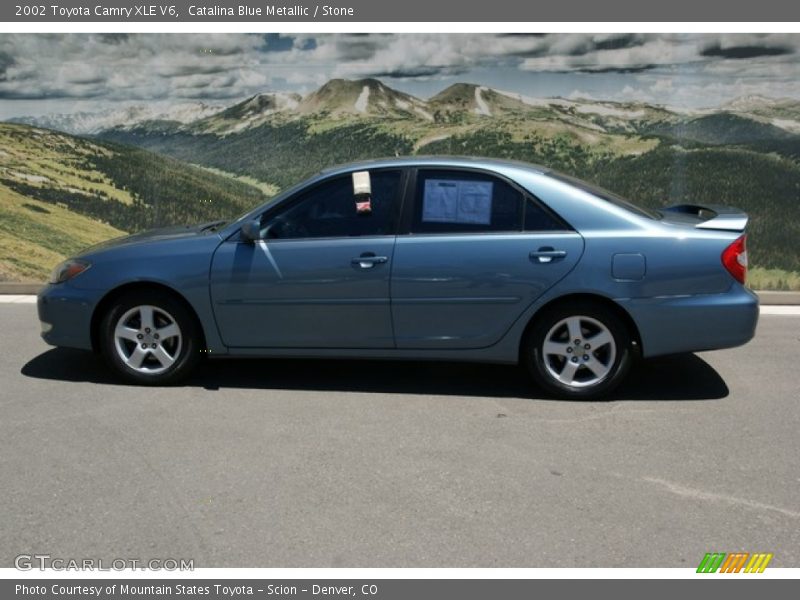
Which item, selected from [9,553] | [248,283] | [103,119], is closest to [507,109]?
[103,119]

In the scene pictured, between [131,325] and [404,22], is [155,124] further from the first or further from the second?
[131,325]

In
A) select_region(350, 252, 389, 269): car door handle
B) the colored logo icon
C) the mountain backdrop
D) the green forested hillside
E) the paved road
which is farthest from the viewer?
the green forested hillside

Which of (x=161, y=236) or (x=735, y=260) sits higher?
(x=161, y=236)

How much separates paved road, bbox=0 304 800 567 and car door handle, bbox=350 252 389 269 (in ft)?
2.80

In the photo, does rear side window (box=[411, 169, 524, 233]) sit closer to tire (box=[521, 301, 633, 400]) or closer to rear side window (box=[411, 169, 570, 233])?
rear side window (box=[411, 169, 570, 233])

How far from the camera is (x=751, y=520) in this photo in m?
3.96

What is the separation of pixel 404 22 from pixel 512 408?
5.84 metres

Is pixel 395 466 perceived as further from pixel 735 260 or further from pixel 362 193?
pixel 735 260

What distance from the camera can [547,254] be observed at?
546cm

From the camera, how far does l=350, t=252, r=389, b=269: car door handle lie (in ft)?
18.3

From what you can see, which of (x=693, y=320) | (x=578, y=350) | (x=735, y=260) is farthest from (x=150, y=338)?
(x=735, y=260)

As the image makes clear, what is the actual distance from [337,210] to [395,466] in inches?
74.2

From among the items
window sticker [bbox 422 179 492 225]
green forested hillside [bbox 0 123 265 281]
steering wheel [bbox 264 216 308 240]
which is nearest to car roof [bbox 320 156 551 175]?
window sticker [bbox 422 179 492 225]

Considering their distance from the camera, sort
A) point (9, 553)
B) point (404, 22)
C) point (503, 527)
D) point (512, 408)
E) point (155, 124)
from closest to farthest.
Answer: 1. point (9, 553)
2. point (503, 527)
3. point (512, 408)
4. point (404, 22)
5. point (155, 124)
